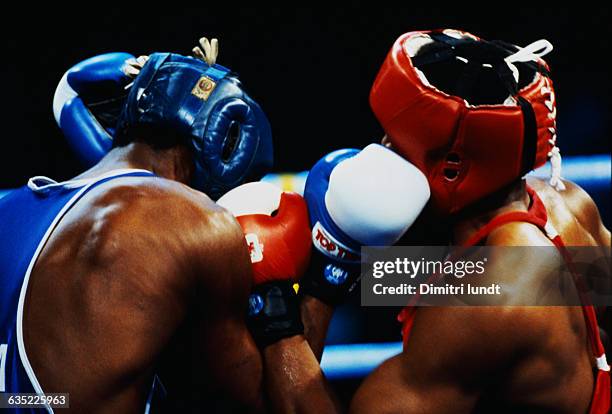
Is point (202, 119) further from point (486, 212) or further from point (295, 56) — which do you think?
point (295, 56)

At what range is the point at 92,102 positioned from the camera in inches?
99.3

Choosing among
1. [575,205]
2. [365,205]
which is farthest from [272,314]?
[575,205]

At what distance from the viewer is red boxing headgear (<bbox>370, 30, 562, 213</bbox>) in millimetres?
1707

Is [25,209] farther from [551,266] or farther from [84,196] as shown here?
[551,266]

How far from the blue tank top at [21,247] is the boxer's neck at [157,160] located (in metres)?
0.13

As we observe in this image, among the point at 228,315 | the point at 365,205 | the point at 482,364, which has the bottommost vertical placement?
the point at 482,364

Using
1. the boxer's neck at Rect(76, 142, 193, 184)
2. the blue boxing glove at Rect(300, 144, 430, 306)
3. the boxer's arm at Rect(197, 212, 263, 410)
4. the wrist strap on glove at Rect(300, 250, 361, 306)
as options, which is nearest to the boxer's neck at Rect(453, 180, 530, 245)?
the blue boxing glove at Rect(300, 144, 430, 306)

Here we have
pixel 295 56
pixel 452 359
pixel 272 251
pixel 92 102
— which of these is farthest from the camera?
pixel 295 56

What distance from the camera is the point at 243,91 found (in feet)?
6.62

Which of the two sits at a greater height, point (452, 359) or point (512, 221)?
point (512, 221)

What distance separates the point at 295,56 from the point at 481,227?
7.34ft

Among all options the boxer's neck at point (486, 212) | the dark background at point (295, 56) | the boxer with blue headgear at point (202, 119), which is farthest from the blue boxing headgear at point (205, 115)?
the dark background at point (295, 56)

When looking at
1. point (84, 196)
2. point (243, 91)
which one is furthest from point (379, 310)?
point (84, 196)

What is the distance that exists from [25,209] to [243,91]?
640 mm
